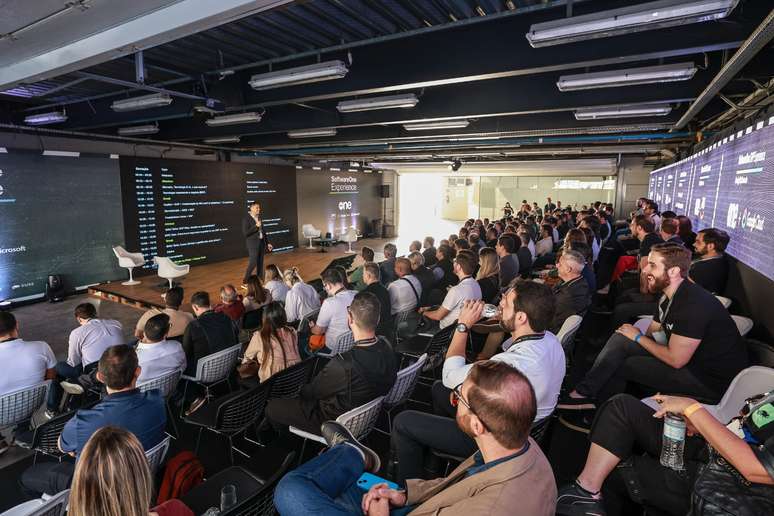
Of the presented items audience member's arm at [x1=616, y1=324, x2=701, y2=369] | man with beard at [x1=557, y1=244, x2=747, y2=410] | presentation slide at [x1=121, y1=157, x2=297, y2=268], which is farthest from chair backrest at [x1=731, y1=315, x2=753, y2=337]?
presentation slide at [x1=121, y1=157, x2=297, y2=268]

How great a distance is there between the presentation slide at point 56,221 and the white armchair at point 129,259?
309 mm

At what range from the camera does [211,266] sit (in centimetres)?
1155

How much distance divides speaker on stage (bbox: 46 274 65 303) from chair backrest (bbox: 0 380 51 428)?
21.2ft

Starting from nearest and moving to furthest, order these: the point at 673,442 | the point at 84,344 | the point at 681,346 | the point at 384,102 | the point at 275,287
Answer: the point at 673,442 < the point at 681,346 < the point at 84,344 < the point at 384,102 < the point at 275,287

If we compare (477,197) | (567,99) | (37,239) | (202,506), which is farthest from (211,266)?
(477,197)

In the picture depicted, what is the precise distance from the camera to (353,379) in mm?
2436

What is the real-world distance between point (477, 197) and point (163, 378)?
18664 mm

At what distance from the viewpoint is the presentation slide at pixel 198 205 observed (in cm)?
1002

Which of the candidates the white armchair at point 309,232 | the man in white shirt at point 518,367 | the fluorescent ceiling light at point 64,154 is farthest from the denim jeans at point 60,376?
the white armchair at point 309,232


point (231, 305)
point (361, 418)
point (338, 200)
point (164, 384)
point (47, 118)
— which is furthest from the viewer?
point (338, 200)

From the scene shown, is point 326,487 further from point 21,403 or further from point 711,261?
point 711,261

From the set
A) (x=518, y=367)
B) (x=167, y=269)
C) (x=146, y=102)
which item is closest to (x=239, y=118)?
(x=146, y=102)

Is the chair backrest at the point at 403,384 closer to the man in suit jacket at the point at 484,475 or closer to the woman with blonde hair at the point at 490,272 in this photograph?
the man in suit jacket at the point at 484,475

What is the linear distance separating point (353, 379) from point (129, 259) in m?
8.85
